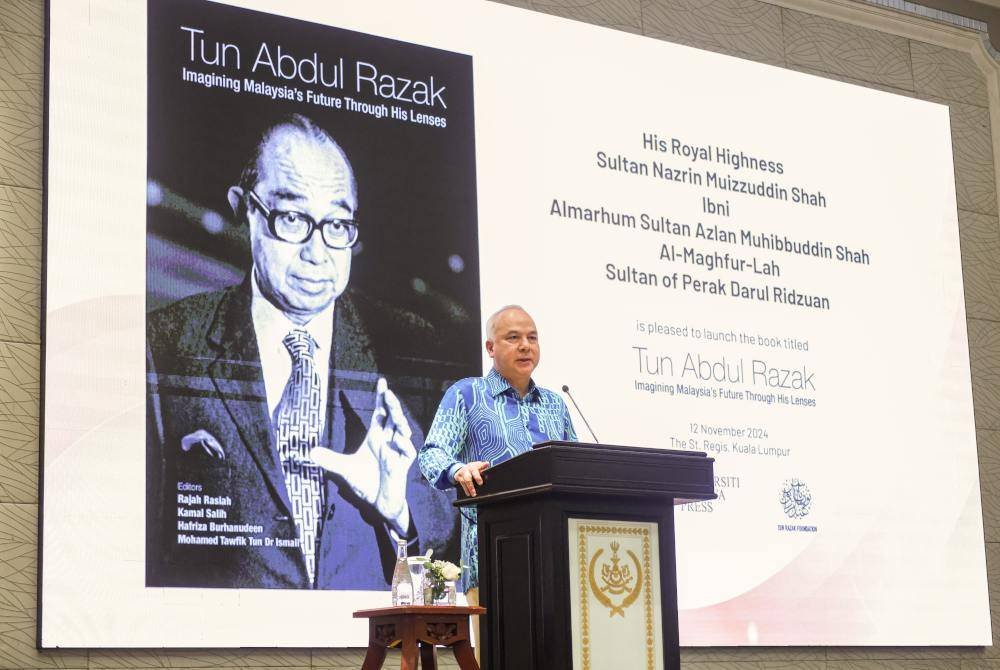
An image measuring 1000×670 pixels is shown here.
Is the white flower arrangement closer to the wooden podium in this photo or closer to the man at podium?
the wooden podium

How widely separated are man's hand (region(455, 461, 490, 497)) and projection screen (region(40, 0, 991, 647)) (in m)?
1.31

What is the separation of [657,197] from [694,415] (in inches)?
36.2

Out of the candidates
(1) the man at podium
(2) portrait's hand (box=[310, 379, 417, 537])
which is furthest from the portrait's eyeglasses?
(1) the man at podium

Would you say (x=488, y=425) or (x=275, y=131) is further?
(x=275, y=131)

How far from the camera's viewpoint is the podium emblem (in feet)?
10.4

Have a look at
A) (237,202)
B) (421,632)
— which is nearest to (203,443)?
(237,202)

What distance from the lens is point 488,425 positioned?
12.9ft

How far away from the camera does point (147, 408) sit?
446 centimetres

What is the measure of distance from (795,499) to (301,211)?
2.39 meters

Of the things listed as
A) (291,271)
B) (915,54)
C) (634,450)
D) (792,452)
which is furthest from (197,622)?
(915,54)

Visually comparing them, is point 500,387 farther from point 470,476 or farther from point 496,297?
point 496,297

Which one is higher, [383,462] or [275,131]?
[275,131]

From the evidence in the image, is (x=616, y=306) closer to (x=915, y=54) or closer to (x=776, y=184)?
(x=776, y=184)

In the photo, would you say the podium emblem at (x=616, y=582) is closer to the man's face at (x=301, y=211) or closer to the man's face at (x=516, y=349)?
the man's face at (x=516, y=349)
